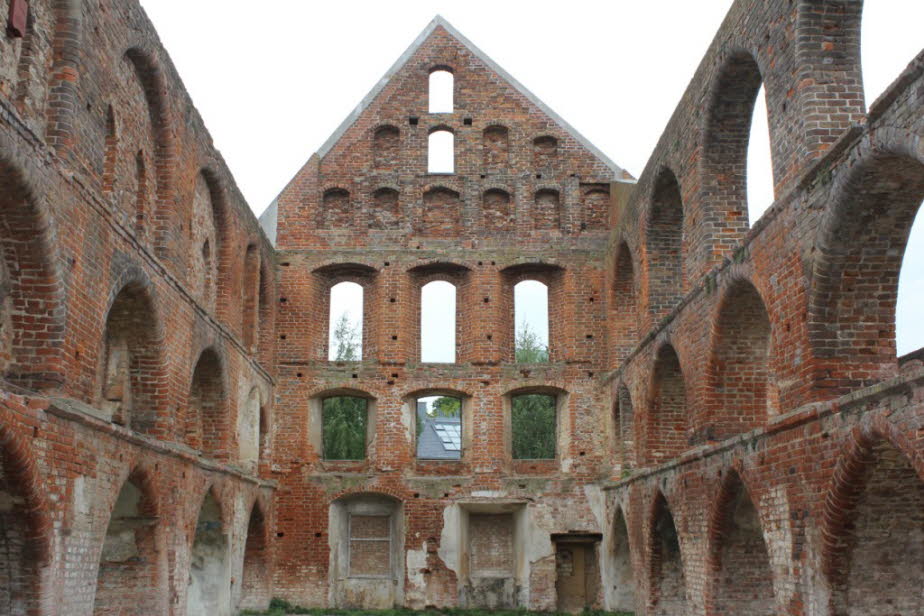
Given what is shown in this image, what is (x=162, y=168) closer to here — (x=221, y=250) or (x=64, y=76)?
(x=221, y=250)

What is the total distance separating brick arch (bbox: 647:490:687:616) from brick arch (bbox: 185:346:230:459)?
6.71 metres

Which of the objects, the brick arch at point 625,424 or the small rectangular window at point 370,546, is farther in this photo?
the small rectangular window at point 370,546

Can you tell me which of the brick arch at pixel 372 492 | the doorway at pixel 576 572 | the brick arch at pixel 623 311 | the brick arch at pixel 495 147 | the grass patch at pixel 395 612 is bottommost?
the grass patch at pixel 395 612

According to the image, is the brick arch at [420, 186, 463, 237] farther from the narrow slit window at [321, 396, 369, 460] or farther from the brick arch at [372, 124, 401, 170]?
the narrow slit window at [321, 396, 369, 460]

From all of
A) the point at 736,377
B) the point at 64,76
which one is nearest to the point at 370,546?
the point at 736,377

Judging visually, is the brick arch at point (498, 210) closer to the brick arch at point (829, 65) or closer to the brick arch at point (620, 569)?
the brick arch at point (620, 569)

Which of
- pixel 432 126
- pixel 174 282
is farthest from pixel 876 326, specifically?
pixel 432 126

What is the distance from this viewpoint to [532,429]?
98.4 feet

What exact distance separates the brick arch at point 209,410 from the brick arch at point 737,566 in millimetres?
7545

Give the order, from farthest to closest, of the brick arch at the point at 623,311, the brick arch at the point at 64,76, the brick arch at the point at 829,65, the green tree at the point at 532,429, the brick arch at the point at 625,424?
1. the green tree at the point at 532,429
2. the brick arch at the point at 623,311
3. the brick arch at the point at 625,424
4. the brick arch at the point at 829,65
5. the brick arch at the point at 64,76

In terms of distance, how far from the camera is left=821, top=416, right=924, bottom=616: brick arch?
8023 mm

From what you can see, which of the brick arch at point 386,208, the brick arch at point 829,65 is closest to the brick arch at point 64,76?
the brick arch at point 829,65

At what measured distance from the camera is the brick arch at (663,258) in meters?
15.4

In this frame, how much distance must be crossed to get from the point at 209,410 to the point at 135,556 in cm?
386
